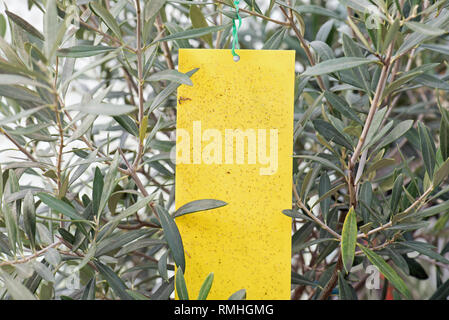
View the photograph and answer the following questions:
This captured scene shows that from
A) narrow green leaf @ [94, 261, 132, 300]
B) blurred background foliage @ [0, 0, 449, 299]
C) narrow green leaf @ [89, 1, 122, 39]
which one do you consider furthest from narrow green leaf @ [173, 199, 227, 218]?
narrow green leaf @ [89, 1, 122, 39]

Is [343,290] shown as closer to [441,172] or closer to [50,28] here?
[441,172]

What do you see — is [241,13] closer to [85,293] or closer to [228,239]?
[228,239]

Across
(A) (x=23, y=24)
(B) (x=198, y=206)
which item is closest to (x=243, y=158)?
(B) (x=198, y=206)

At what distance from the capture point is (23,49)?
0.55 m

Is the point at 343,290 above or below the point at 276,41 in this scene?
below

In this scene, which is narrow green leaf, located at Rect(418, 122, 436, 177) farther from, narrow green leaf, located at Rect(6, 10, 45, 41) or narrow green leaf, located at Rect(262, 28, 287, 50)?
narrow green leaf, located at Rect(6, 10, 45, 41)

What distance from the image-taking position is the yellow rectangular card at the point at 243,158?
1.90 ft

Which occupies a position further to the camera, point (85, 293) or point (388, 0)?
point (85, 293)

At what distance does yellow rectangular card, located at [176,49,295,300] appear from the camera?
0.58 meters

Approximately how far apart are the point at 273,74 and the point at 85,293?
15.2 inches

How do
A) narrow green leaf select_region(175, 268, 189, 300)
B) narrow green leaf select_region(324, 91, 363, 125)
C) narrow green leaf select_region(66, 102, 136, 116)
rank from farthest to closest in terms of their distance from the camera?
narrow green leaf select_region(324, 91, 363, 125) → narrow green leaf select_region(175, 268, 189, 300) → narrow green leaf select_region(66, 102, 136, 116)

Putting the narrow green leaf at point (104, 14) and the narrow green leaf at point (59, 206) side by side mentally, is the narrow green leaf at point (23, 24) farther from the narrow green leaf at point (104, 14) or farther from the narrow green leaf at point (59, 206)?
the narrow green leaf at point (59, 206)

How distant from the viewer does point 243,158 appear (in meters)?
0.58
